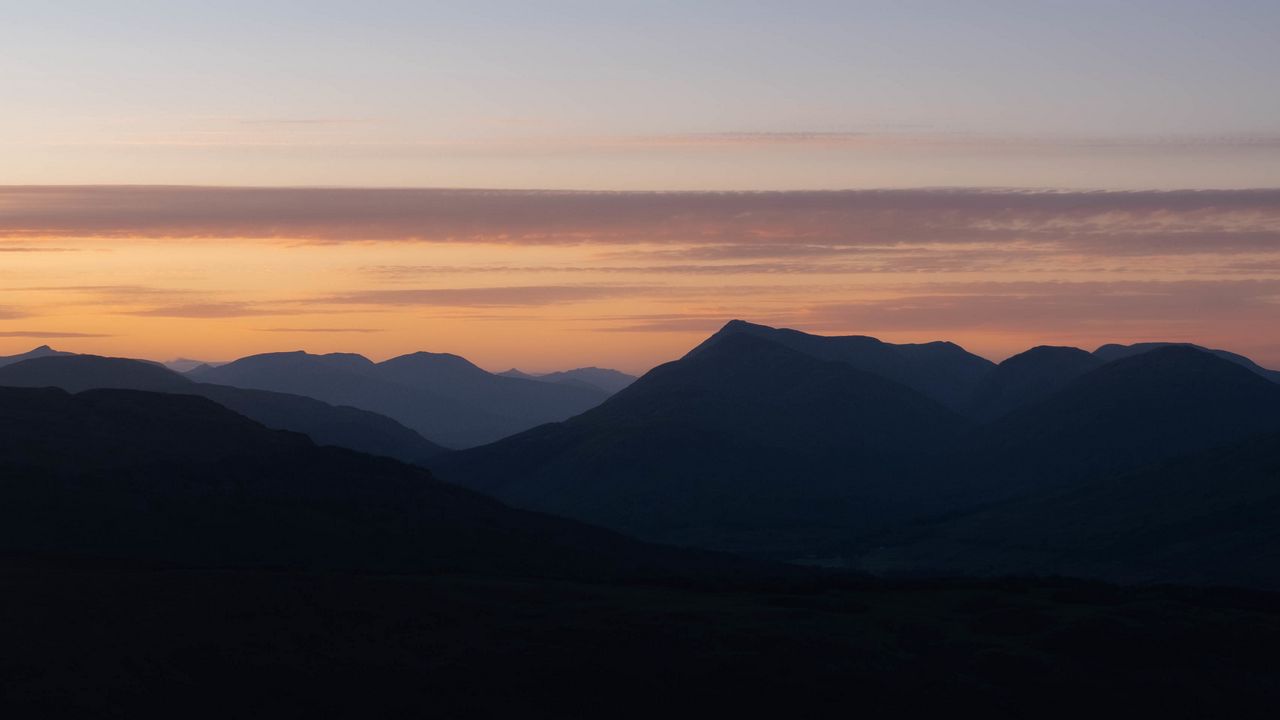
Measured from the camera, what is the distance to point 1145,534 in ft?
559

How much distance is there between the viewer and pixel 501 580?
84.1 metres

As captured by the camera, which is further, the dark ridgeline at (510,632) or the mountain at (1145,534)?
the mountain at (1145,534)

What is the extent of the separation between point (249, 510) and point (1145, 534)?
359ft

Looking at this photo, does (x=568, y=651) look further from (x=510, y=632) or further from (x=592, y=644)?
(x=510, y=632)

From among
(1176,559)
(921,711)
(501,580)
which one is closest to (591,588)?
(501,580)

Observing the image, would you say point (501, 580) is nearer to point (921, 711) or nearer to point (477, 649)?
point (477, 649)

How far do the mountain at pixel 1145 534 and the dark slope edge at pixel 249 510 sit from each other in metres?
47.3

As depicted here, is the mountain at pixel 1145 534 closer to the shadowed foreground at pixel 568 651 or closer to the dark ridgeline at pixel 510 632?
the dark ridgeline at pixel 510 632

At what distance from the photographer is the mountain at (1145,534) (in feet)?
500

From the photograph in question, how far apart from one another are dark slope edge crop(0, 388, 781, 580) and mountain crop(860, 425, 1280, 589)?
47320 mm

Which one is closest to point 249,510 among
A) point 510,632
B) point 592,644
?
point 510,632

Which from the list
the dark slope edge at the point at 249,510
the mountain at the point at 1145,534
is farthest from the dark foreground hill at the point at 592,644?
the mountain at the point at 1145,534

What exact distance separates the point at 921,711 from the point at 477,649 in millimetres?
20139

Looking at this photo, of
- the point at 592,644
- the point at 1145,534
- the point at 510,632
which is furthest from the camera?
the point at 1145,534
